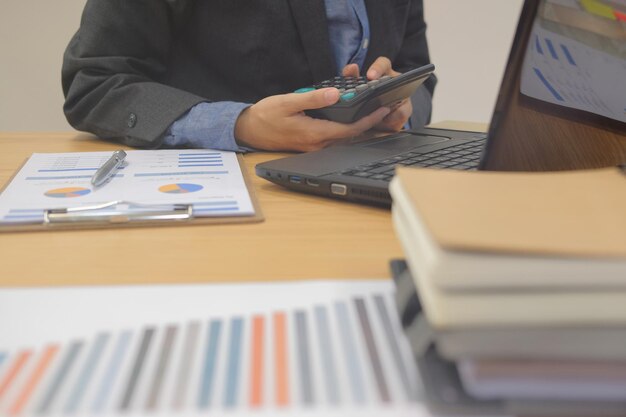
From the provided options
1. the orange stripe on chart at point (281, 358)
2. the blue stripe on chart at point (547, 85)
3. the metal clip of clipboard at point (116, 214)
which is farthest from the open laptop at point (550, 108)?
the orange stripe on chart at point (281, 358)

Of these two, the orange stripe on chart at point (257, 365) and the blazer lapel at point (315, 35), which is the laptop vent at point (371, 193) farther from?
the blazer lapel at point (315, 35)

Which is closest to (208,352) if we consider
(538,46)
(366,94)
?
(538,46)

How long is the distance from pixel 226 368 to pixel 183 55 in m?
0.78

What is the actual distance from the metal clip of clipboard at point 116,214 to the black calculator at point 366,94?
29cm

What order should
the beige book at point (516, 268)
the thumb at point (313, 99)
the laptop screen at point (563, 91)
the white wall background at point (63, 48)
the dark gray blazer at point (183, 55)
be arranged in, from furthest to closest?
the white wall background at point (63, 48), the dark gray blazer at point (183, 55), the thumb at point (313, 99), the laptop screen at point (563, 91), the beige book at point (516, 268)

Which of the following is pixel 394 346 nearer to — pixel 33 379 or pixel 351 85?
pixel 33 379

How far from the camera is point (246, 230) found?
19.3 inches

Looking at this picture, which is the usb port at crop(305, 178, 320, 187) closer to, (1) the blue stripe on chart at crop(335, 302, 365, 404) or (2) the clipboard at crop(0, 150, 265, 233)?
(2) the clipboard at crop(0, 150, 265, 233)

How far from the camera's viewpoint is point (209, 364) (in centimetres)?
30

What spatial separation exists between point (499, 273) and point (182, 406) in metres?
0.14

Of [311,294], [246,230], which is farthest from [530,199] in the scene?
[246,230]

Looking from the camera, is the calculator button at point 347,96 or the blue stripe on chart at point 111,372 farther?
the calculator button at point 347,96

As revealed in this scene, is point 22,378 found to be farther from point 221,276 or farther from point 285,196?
point 285,196

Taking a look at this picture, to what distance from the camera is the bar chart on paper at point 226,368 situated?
0.27 metres
